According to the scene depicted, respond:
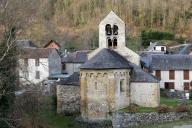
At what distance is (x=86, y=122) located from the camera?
43125 millimetres

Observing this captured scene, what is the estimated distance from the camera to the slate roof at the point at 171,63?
57219mm

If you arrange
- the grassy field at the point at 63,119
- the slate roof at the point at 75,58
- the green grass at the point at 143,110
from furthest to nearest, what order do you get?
1. the slate roof at the point at 75,58
2. the green grass at the point at 143,110
3. the grassy field at the point at 63,119

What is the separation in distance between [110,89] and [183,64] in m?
16.3

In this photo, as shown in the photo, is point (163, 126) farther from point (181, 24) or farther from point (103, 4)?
point (103, 4)

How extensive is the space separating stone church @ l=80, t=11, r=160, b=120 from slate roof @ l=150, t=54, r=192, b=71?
511 inches

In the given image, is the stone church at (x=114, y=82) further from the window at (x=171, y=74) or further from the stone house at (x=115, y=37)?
the window at (x=171, y=74)

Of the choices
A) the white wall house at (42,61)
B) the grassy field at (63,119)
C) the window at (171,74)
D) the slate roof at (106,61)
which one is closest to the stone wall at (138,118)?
the grassy field at (63,119)

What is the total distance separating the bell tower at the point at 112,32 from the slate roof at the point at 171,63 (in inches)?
504

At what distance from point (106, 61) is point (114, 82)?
1.76 meters

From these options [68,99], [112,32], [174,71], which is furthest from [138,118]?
[174,71]

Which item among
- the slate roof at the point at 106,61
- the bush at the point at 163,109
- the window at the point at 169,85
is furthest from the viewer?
the window at the point at 169,85

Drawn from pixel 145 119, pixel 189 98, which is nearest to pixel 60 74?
pixel 189 98

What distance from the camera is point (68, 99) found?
4638cm

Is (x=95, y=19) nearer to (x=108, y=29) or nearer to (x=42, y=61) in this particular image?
(x=42, y=61)
